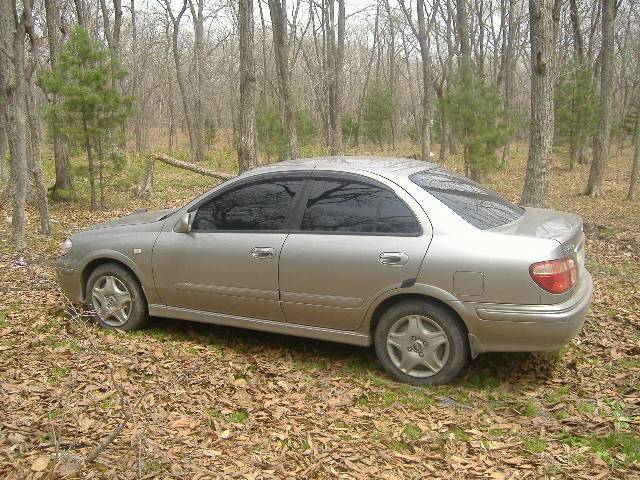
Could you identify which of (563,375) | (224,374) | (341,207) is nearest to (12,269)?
(224,374)

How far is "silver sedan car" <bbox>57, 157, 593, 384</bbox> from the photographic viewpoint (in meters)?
3.78

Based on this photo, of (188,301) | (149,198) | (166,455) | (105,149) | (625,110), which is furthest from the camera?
(625,110)

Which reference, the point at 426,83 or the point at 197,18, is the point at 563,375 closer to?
the point at 426,83

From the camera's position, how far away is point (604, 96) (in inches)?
601

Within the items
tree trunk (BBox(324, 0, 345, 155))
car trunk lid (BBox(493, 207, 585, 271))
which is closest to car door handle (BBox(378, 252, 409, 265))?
car trunk lid (BBox(493, 207, 585, 271))

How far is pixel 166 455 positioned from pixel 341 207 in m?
2.21

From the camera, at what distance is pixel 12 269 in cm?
735

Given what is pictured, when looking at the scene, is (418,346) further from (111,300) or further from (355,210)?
(111,300)

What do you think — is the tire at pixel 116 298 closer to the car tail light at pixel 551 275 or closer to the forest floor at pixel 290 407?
the forest floor at pixel 290 407

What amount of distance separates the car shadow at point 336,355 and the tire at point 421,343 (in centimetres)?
21

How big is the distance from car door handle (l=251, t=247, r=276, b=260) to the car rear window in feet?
4.15

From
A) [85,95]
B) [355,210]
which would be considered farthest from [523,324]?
[85,95]

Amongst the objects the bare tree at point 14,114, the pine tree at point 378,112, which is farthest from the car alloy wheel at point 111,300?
the pine tree at point 378,112

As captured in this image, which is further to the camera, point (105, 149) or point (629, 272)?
point (105, 149)
